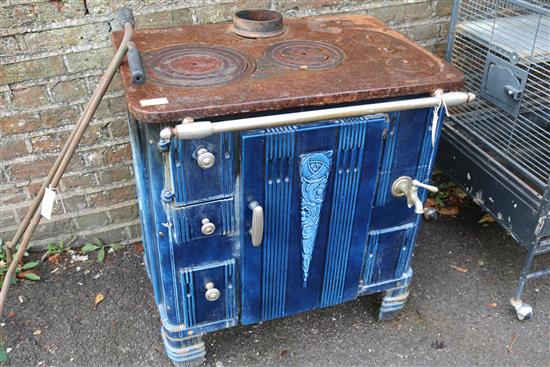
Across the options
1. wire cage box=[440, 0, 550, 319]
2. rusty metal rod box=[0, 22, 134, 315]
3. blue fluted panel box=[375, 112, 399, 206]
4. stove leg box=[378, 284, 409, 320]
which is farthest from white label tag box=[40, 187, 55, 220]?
wire cage box=[440, 0, 550, 319]

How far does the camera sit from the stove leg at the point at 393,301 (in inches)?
99.8

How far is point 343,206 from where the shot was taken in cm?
210

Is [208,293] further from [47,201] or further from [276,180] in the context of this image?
[47,201]

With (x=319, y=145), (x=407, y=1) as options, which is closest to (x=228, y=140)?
(x=319, y=145)

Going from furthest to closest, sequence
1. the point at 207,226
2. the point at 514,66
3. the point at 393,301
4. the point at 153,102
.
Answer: the point at 393,301
the point at 514,66
the point at 207,226
the point at 153,102

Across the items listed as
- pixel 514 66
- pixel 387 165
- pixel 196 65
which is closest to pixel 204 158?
pixel 196 65

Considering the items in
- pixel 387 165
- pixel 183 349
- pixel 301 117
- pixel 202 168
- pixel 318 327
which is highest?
pixel 301 117

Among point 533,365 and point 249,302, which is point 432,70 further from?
point 533,365

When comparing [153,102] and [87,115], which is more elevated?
[153,102]

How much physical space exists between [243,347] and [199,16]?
→ 1.55m

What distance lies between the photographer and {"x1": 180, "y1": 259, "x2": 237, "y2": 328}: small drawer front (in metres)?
2.09

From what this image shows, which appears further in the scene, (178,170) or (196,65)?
(196,65)

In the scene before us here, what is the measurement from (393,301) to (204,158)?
1.27 meters

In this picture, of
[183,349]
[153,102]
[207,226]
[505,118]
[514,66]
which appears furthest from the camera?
[505,118]
